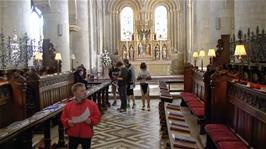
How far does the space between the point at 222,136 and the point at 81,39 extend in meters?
17.1

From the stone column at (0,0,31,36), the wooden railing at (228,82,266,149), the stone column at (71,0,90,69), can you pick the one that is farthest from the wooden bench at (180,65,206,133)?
the stone column at (71,0,90,69)

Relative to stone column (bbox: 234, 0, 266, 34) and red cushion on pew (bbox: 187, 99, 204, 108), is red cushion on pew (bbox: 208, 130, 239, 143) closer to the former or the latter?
red cushion on pew (bbox: 187, 99, 204, 108)

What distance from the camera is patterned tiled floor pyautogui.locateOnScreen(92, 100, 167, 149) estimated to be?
8695 millimetres

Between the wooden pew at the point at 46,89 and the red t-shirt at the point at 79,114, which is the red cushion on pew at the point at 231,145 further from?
the wooden pew at the point at 46,89

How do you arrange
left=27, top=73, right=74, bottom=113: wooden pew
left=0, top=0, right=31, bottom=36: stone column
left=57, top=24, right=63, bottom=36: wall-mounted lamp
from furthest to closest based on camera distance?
1. left=57, top=24, right=63, bottom=36: wall-mounted lamp
2. left=0, top=0, right=31, bottom=36: stone column
3. left=27, top=73, right=74, bottom=113: wooden pew

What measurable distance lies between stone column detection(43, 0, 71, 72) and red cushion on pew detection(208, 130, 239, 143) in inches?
428

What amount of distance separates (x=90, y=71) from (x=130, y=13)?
12137 millimetres

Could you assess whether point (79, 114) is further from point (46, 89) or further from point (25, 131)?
point (46, 89)

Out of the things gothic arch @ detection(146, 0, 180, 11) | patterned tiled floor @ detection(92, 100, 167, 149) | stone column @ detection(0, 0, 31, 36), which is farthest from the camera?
gothic arch @ detection(146, 0, 180, 11)

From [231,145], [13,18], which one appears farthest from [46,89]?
[231,145]

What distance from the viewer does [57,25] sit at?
16.6m

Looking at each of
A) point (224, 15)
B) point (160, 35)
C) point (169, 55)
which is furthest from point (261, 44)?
point (160, 35)

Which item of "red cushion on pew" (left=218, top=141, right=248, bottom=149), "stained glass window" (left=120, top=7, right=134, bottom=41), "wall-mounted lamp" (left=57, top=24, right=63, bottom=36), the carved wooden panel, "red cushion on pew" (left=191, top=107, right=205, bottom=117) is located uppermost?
"stained glass window" (left=120, top=7, right=134, bottom=41)

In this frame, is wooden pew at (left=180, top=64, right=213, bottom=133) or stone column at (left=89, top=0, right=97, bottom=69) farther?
stone column at (left=89, top=0, right=97, bottom=69)
